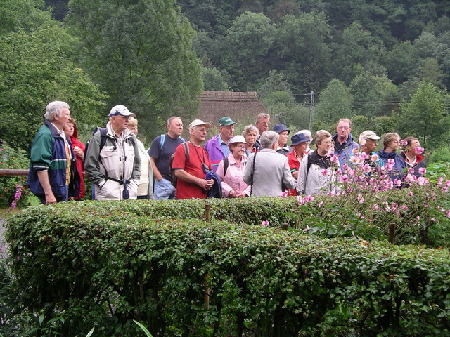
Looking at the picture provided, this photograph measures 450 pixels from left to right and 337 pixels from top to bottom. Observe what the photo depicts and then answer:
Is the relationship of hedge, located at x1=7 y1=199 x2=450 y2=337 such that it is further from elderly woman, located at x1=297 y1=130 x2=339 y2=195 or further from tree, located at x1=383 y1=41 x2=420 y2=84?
tree, located at x1=383 y1=41 x2=420 y2=84

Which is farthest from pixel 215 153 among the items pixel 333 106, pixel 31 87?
pixel 333 106

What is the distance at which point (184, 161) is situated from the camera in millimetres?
7742

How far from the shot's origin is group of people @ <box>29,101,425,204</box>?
6.48 metres

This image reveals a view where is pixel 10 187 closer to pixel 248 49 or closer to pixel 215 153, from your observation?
pixel 215 153

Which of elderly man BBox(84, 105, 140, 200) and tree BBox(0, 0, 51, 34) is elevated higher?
tree BBox(0, 0, 51, 34)

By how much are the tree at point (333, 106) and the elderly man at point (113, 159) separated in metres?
67.8

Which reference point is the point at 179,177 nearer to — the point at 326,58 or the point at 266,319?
the point at 266,319

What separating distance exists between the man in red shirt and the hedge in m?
2.31

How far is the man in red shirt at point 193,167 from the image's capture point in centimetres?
769

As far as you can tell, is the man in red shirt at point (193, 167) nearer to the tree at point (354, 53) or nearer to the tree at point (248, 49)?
the tree at point (248, 49)

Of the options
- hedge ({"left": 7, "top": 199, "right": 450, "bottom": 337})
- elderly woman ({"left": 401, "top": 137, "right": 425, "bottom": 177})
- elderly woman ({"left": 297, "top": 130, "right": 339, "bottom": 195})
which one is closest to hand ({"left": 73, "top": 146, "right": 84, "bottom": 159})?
hedge ({"left": 7, "top": 199, "right": 450, "bottom": 337})

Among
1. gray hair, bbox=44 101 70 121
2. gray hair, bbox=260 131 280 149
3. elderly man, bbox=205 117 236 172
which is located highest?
gray hair, bbox=44 101 70 121

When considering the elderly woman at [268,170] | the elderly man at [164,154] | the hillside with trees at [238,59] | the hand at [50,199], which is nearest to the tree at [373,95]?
the hillside with trees at [238,59]

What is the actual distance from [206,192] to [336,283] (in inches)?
175
